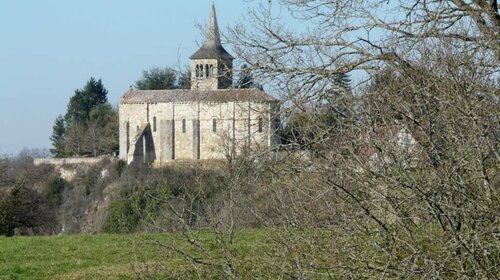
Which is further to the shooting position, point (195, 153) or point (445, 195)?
point (195, 153)

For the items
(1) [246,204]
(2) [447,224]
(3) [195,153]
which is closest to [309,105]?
(1) [246,204]

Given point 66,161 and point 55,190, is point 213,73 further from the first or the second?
point 66,161

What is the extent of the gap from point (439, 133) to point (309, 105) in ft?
4.44

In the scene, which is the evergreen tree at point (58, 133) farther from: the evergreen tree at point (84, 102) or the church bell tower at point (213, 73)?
the church bell tower at point (213, 73)

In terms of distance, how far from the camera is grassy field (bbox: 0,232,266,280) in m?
8.94

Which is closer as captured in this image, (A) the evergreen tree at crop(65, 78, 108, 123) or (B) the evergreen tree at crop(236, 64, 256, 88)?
(B) the evergreen tree at crop(236, 64, 256, 88)

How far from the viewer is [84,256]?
1095 centimetres

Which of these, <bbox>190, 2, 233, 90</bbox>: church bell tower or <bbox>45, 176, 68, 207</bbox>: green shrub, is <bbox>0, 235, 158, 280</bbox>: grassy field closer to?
<bbox>190, 2, 233, 90</bbox>: church bell tower

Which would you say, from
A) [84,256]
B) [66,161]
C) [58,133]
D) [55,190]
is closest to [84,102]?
[58,133]

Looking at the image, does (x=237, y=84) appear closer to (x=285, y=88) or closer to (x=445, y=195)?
(x=285, y=88)

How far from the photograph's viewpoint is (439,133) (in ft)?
16.9

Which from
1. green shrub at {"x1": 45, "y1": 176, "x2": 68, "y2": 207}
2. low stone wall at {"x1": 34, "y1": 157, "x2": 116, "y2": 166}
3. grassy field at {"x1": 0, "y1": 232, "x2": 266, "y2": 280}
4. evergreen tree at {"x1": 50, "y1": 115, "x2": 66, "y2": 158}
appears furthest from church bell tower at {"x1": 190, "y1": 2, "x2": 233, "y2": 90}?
evergreen tree at {"x1": 50, "y1": 115, "x2": 66, "y2": 158}

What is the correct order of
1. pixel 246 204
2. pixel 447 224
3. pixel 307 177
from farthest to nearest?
pixel 246 204
pixel 307 177
pixel 447 224

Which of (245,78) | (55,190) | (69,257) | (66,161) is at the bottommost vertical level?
(55,190)
